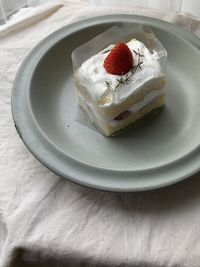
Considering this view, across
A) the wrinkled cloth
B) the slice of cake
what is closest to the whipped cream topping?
the slice of cake

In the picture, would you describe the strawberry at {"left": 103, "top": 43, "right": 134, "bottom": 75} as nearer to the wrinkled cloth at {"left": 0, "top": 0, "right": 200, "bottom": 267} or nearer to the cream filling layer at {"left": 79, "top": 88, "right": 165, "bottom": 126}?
the cream filling layer at {"left": 79, "top": 88, "right": 165, "bottom": 126}

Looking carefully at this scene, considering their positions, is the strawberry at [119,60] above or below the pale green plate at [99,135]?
above

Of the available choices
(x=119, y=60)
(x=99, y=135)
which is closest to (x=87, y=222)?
(x=99, y=135)

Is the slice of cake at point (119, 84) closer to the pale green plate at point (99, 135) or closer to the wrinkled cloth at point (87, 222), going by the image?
the pale green plate at point (99, 135)

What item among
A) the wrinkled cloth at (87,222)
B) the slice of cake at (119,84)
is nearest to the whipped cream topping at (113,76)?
the slice of cake at (119,84)

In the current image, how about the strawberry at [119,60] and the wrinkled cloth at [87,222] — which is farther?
the strawberry at [119,60]

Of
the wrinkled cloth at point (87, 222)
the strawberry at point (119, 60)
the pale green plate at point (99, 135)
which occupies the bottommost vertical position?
the wrinkled cloth at point (87, 222)
